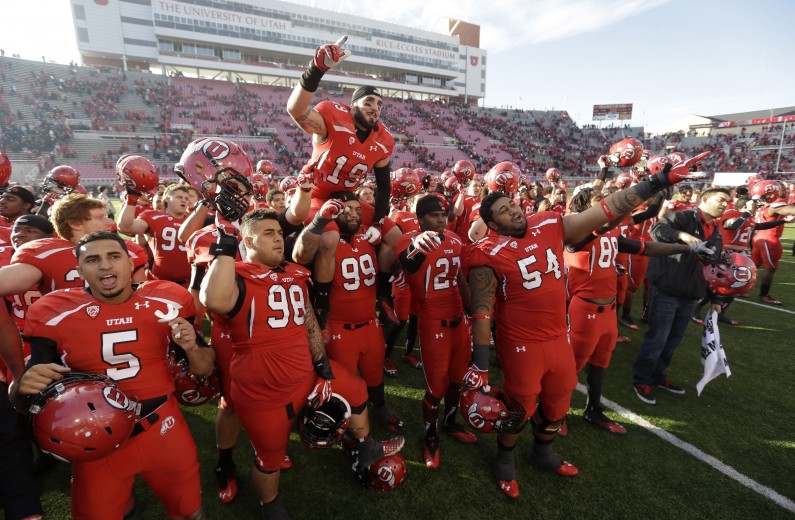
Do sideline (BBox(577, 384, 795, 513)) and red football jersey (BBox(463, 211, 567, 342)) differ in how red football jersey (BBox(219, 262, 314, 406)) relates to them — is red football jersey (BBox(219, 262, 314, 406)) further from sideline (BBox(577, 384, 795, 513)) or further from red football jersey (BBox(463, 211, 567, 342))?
sideline (BBox(577, 384, 795, 513))

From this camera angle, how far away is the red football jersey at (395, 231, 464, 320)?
3922 mm

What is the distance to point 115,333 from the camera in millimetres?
2414

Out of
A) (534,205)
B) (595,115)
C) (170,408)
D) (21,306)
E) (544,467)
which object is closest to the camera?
(170,408)

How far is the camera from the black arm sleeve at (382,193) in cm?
439

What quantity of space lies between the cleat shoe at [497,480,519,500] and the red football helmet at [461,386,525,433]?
76cm

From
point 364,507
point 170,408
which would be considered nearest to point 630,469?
point 364,507

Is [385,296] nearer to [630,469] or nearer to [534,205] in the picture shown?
[630,469]

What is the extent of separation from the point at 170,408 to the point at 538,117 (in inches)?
2774

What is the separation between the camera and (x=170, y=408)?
8.66ft

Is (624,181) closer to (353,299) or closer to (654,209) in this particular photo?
(654,209)

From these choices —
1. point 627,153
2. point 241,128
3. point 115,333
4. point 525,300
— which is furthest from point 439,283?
point 241,128

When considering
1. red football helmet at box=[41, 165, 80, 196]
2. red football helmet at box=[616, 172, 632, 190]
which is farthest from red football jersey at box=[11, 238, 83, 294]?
red football helmet at box=[616, 172, 632, 190]

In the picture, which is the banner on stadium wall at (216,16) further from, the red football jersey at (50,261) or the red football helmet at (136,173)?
the red football jersey at (50,261)

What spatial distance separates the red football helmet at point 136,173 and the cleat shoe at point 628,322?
8431mm
